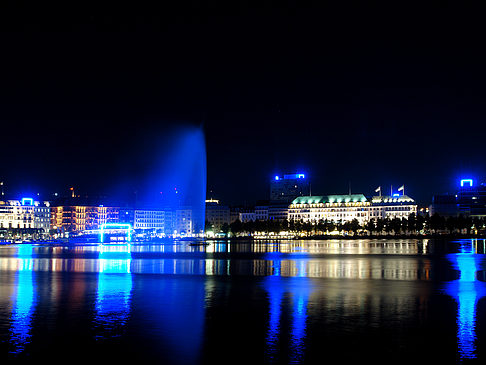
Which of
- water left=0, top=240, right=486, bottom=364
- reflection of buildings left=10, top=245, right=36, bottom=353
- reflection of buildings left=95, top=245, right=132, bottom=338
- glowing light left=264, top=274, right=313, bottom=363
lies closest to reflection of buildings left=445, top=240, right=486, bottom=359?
water left=0, top=240, right=486, bottom=364

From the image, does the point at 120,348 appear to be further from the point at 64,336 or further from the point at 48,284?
the point at 48,284

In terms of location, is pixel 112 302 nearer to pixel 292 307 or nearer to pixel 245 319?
pixel 245 319

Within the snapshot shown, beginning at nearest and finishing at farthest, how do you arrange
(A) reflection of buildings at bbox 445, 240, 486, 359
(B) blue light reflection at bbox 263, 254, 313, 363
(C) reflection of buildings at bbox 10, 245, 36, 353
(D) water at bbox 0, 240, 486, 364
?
(D) water at bbox 0, 240, 486, 364
(B) blue light reflection at bbox 263, 254, 313, 363
(A) reflection of buildings at bbox 445, 240, 486, 359
(C) reflection of buildings at bbox 10, 245, 36, 353

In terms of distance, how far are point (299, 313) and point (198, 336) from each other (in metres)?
5.51

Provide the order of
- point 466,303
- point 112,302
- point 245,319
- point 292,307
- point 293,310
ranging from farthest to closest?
1. point 112,302
2. point 466,303
3. point 292,307
4. point 293,310
5. point 245,319

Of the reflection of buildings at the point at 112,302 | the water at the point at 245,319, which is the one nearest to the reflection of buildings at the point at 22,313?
the water at the point at 245,319

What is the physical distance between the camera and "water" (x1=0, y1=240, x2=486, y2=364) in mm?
18141

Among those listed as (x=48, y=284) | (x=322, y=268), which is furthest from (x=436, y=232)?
(x=48, y=284)

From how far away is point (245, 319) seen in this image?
23.8m

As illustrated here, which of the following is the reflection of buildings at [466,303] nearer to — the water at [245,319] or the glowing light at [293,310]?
the water at [245,319]

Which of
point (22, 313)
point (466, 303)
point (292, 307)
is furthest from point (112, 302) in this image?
point (466, 303)

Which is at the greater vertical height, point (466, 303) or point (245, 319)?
point (466, 303)

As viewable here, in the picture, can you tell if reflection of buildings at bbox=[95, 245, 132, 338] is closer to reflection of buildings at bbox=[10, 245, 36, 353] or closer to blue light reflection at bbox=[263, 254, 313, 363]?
reflection of buildings at bbox=[10, 245, 36, 353]

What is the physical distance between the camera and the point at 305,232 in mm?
199000
